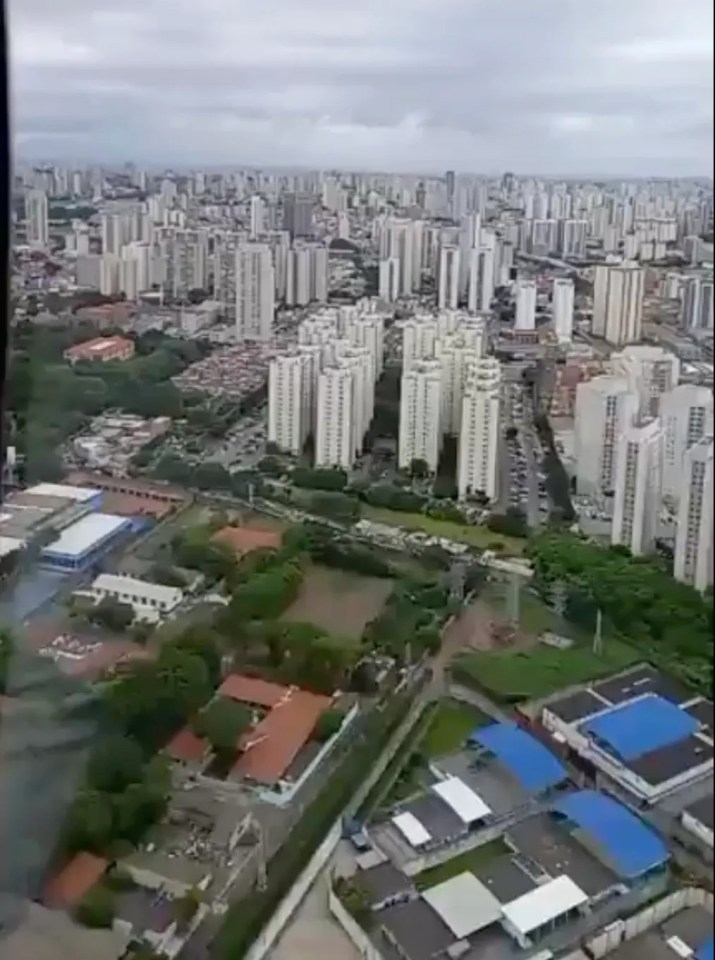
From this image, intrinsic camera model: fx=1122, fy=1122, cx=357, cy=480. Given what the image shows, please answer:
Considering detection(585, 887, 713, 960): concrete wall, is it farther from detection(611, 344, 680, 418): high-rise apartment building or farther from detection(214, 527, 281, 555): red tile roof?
detection(214, 527, 281, 555): red tile roof

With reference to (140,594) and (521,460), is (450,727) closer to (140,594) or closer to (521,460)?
(521,460)

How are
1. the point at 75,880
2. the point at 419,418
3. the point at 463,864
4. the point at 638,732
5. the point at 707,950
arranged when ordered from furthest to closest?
1. the point at 75,880
2. the point at 419,418
3. the point at 463,864
4. the point at 638,732
5. the point at 707,950

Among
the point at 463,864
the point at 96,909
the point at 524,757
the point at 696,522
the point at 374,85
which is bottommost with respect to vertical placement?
the point at 96,909

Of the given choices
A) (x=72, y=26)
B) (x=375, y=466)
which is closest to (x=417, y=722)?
(x=375, y=466)

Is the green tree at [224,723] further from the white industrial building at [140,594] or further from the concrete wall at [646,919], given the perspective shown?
the concrete wall at [646,919]

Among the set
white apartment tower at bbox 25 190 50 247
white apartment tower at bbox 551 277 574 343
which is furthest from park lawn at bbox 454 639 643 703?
white apartment tower at bbox 25 190 50 247

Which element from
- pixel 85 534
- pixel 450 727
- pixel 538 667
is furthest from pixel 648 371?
pixel 85 534
